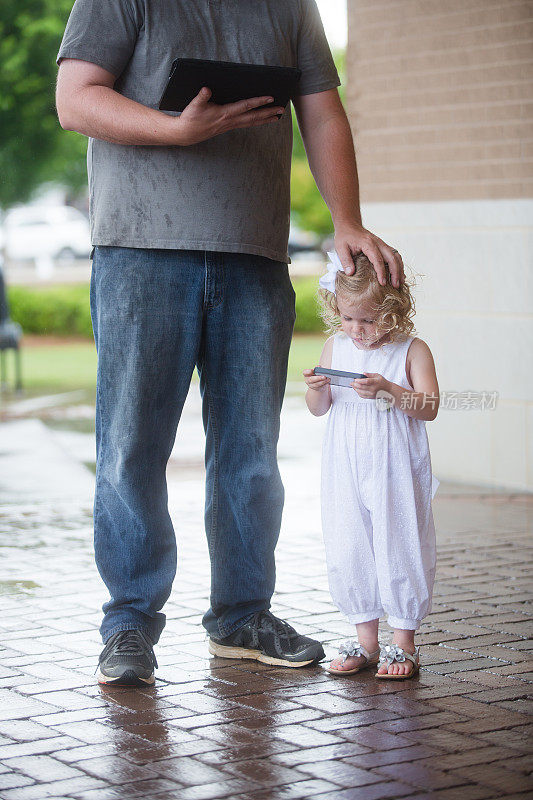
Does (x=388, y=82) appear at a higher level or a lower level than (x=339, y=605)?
higher

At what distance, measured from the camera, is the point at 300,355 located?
54.8ft

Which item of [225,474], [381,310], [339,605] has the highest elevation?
[381,310]

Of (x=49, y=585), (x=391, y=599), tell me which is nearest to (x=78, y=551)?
(x=49, y=585)

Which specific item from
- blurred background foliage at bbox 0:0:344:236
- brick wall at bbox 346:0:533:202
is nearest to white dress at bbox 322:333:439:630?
brick wall at bbox 346:0:533:202

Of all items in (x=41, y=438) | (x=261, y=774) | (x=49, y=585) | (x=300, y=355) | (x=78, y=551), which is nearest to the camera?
(x=261, y=774)

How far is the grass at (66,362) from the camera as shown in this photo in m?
13.9

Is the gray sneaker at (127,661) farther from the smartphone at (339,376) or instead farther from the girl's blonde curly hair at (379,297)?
the girl's blonde curly hair at (379,297)

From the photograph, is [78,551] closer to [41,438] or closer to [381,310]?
[381,310]

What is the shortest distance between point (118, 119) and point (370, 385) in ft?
3.28

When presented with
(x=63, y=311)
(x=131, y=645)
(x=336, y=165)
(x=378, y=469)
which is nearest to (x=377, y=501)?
(x=378, y=469)

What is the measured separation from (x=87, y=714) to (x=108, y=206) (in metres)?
1.43

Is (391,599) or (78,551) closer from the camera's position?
(391,599)

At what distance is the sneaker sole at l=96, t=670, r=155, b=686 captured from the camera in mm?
3528

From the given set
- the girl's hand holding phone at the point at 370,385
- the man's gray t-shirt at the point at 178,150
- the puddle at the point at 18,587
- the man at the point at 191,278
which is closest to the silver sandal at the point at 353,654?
the man at the point at 191,278
